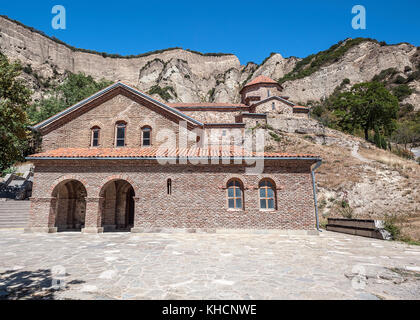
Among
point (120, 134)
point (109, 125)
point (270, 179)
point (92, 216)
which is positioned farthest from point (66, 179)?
point (270, 179)

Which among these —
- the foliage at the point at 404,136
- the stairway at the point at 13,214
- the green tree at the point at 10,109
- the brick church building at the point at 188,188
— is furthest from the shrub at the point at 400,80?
the stairway at the point at 13,214

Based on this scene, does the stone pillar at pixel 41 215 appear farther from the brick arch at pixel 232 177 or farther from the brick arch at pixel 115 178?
the brick arch at pixel 232 177

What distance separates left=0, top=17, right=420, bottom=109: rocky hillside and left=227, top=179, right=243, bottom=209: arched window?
60.9 metres

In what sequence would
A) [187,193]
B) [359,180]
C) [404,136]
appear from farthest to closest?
[404,136]
[359,180]
[187,193]

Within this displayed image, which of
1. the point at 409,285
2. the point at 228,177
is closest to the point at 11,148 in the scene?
the point at 228,177

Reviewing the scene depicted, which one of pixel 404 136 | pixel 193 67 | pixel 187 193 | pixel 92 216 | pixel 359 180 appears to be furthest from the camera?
pixel 193 67

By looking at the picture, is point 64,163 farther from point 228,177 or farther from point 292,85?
point 292,85

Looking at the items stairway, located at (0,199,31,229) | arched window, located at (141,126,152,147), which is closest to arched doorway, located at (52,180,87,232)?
stairway, located at (0,199,31,229)

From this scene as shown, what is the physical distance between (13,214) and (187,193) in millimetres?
14182

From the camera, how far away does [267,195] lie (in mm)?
13422

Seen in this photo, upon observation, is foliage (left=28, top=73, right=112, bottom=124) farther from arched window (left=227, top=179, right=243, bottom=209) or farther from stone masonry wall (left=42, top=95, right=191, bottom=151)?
arched window (left=227, top=179, right=243, bottom=209)

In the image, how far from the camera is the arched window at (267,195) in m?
13.3

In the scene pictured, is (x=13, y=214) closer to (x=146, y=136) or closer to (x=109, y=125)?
(x=109, y=125)

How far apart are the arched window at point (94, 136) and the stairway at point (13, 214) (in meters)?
7.57
